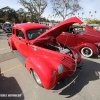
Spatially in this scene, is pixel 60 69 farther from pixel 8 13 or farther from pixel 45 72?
pixel 8 13

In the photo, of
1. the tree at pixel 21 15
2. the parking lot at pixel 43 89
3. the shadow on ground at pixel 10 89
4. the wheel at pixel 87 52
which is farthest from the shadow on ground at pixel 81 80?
the tree at pixel 21 15

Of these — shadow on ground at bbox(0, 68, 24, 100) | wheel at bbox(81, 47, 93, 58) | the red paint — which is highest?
the red paint

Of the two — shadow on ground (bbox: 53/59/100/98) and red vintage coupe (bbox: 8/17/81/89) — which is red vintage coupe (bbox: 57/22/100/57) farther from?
red vintage coupe (bbox: 8/17/81/89)

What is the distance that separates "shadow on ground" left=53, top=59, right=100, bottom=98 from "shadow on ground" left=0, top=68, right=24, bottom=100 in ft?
3.44

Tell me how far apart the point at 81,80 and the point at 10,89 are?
2.32 m

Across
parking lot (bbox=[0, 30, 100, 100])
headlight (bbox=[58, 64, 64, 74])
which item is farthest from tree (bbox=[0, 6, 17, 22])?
headlight (bbox=[58, 64, 64, 74])

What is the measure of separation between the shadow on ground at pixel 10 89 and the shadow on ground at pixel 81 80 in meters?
1.05

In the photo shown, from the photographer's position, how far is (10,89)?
346cm

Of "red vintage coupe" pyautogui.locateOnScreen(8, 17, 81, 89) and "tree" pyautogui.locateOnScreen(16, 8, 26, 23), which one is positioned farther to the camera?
"tree" pyautogui.locateOnScreen(16, 8, 26, 23)

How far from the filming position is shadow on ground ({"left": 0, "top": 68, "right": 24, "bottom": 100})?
124 inches

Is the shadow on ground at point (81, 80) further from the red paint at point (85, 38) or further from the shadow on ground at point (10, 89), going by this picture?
the red paint at point (85, 38)

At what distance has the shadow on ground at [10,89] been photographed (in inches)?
124

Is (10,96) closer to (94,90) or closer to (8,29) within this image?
(94,90)

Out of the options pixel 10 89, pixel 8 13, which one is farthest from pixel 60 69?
pixel 8 13
